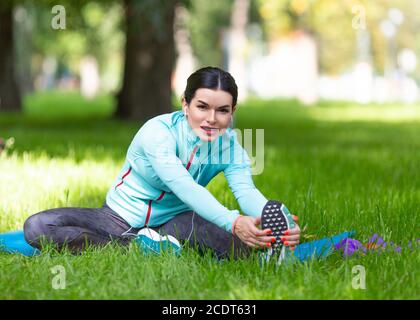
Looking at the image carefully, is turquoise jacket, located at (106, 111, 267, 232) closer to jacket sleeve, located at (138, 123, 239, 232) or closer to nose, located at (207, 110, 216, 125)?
jacket sleeve, located at (138, 123, 239, 232)

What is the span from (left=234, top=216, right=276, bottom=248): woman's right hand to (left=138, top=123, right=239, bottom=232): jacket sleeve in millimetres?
56

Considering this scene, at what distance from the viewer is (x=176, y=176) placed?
12.3ft

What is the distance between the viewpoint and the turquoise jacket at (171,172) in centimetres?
383

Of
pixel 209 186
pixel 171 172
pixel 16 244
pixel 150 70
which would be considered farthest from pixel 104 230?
pixel 150 70

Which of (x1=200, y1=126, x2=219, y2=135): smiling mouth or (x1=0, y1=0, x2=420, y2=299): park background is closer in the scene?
(x1=0, y1=0, x2=420, y2=299): park background

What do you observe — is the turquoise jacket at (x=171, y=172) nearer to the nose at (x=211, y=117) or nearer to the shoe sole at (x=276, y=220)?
the nose at (x=211, y=117)

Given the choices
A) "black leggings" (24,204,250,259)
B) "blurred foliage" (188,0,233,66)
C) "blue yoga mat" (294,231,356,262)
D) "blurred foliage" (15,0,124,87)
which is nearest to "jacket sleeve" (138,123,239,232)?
"black leggings" (24,204,250,259)

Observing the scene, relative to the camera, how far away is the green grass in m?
3.19

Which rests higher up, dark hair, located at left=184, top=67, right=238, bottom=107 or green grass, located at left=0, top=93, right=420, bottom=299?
dark hair, located at left=184, top=67, right=238, bottom=107

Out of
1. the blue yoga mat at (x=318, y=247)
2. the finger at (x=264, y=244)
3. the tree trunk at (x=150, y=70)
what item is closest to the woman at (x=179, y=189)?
the finger at (x=264, y=244)

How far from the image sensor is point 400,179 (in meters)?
6.65

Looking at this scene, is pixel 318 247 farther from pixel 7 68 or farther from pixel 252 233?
pixel 7 68
